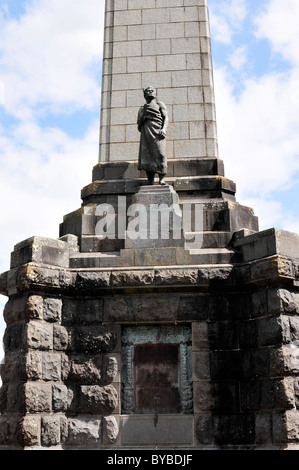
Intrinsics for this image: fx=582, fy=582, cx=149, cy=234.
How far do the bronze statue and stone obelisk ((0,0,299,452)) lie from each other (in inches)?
6.3

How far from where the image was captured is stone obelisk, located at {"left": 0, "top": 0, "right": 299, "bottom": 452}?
894 centimetres

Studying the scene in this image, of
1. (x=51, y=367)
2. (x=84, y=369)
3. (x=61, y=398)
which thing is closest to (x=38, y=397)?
(x=61, y=398)

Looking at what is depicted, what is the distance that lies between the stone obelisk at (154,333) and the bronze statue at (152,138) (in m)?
0.16

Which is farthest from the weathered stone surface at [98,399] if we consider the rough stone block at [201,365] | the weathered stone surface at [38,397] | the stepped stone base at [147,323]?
the rough stone block at [201,365]

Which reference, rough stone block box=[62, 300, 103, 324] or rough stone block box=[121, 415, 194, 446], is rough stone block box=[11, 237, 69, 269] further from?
rough stone block box=[121, 415, 194, 446]

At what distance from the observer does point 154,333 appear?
9.64m

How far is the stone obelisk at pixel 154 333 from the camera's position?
8938 mm

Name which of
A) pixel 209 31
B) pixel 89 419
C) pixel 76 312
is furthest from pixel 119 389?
pixel 209 31

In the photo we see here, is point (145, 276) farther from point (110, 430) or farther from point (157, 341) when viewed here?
point (110, 430)

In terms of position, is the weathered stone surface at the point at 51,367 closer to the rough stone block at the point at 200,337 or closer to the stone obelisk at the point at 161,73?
the rough stone block at the point at 200,337
